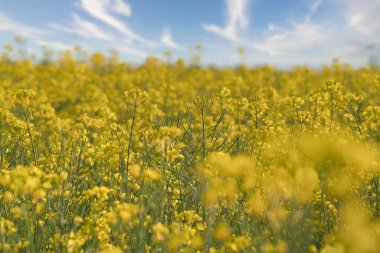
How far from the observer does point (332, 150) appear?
123 inches

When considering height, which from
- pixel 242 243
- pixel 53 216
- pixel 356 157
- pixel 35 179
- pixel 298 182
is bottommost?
pixel 53 216

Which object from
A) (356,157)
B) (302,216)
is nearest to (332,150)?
(356,157)

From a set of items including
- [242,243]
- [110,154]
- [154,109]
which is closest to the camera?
[242,243]

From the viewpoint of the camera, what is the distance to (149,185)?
3.85 m

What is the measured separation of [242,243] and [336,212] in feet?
5.53

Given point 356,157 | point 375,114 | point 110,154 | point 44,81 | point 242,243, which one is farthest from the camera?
point 44,81

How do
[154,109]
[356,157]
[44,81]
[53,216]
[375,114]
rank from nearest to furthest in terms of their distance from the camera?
[356,157]
[53,216]
[375,114]
[154,109]
[44,81]

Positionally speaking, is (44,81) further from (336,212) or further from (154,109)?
(336,212)

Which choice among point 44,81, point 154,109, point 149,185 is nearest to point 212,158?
point 149,185

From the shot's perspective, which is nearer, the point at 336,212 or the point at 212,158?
the point at 212,158

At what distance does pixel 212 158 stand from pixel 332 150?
3.28ft

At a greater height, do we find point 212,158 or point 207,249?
point 212,158

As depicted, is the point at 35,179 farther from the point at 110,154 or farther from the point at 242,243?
the point at 242,243

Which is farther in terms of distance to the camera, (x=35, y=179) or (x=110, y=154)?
(x=110, y=154)
